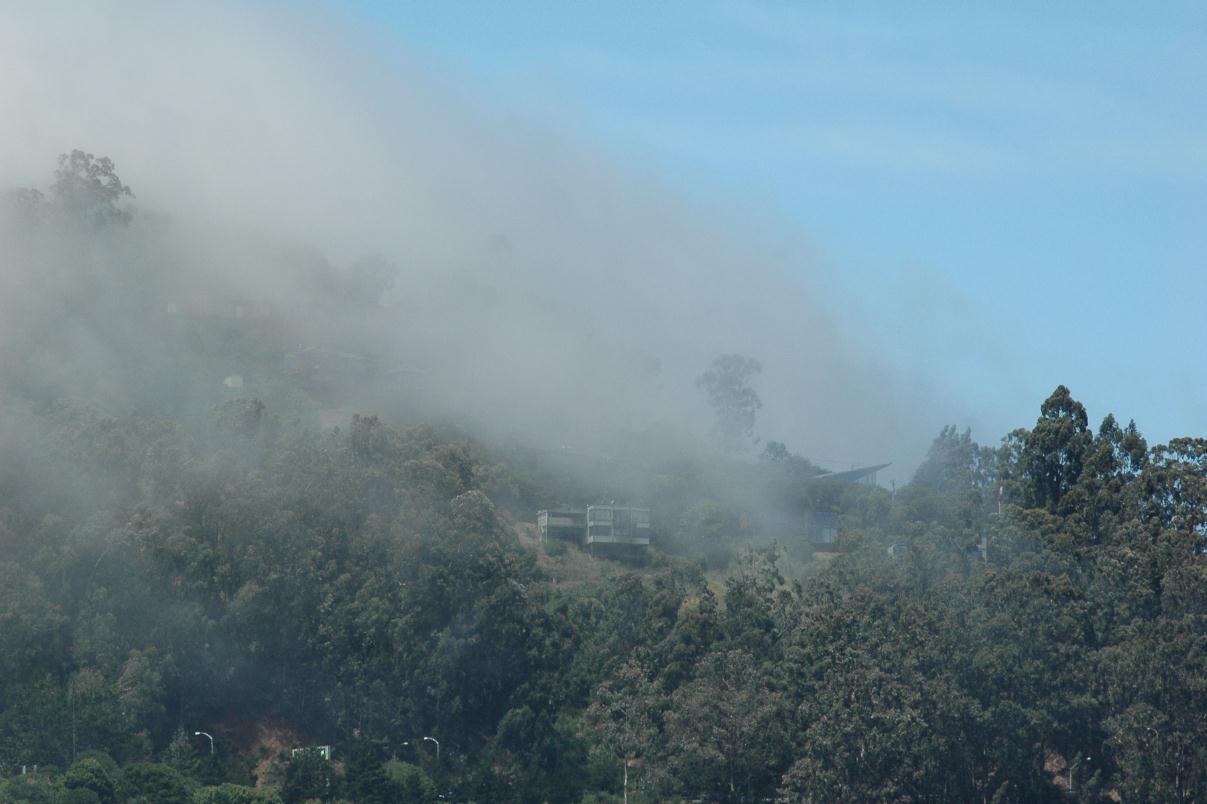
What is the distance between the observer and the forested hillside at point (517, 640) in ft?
179

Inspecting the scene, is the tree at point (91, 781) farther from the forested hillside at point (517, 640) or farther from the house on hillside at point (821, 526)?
the house on hillside at point (821, 526)

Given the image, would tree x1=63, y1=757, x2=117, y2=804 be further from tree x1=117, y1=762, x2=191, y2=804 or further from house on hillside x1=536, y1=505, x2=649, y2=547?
house on hillside x1=536, y1=505, x2=649, y2=547

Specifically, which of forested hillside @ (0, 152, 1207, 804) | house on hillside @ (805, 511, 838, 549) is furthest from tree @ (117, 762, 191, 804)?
house on hillside @ (805, 511, 838, 549)

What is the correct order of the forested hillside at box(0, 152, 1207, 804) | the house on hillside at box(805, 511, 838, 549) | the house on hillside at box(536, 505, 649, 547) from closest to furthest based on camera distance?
the forested hillside at box(0, 152, 1207, 804)
the house on hillside at box(536, 505, 649, 547)
the house on hillside at box(805, 511, 838, 549)

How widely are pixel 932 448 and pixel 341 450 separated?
50.1m

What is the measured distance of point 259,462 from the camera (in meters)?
68.7

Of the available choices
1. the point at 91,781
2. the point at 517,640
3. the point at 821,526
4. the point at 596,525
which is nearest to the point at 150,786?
the point at 91,781

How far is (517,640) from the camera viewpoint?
6506 cm

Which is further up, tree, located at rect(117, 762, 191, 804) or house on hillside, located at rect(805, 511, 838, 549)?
house on hillside, located at rect(805, 511, 838, 549)

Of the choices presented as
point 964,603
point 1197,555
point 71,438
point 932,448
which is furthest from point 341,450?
point 932,448

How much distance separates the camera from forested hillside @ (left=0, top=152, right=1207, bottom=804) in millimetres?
54625

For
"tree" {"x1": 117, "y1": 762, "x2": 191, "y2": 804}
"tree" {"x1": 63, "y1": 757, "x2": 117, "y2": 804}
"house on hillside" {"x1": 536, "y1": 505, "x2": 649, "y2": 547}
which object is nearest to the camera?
"tree" {"x1": 63, "y1": 757, "x2": 117, "y2": 804}

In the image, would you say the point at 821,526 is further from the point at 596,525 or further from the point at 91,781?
the point at 91,781

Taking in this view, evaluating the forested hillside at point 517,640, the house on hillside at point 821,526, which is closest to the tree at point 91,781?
the forested hillside at point 517,640
